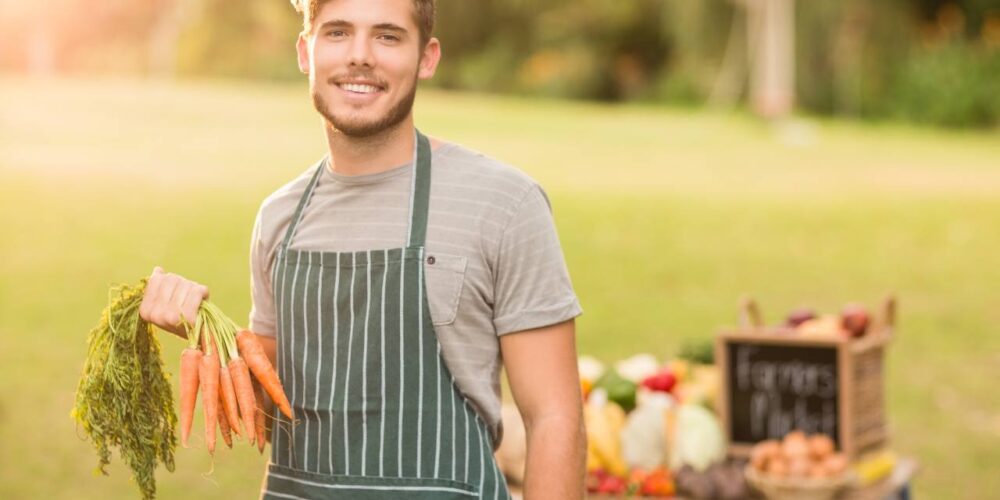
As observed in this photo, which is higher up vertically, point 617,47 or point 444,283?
point 617,47

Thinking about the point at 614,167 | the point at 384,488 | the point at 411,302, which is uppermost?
the point at 411,302

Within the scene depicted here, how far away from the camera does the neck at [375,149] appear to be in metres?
2.38

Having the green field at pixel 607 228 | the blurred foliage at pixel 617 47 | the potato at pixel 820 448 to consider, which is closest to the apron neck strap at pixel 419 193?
the potato at pixel 820 448

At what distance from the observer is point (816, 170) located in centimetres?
1592

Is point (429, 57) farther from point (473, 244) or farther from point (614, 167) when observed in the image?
point (614, 167)

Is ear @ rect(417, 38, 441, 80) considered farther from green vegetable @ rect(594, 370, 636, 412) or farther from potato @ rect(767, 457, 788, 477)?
green vegetable @ rect(594, 370, 636, 412)

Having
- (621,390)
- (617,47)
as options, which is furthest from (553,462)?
(617,47)

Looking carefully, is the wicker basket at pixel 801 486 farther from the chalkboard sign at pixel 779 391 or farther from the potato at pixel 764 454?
the chalkboard sign at pixel 779 391

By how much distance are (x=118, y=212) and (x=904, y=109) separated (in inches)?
514

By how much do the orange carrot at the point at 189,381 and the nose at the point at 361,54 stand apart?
1.78 feet

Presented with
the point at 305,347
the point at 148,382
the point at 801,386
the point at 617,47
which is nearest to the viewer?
the point at 305,347

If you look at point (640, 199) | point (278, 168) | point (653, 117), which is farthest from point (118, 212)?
point (653, 117)

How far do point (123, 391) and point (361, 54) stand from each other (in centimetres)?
68

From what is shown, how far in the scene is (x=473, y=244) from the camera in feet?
7.60
